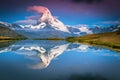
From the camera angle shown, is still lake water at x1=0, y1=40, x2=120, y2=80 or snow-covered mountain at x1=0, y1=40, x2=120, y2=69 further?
snow-covered mountain at x1=0, y1=40, x2=120, y2=69

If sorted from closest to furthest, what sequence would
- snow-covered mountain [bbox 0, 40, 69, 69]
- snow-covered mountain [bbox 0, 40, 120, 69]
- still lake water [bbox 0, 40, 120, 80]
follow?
1. still lake water [bbox 0, 40, 120, 80]
2. snow-covered mountain [bbox 0, 40, 69, 69]
3. snow-covered mountain [bbox 0, 40, 120, 69]

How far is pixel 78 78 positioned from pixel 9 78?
16.4ft

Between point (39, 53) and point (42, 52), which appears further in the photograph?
point (42, 52)

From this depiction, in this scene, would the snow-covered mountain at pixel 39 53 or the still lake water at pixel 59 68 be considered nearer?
the still lake water at pixel 59 68

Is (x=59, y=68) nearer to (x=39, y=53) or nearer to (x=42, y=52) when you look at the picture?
(x=39, y=53)

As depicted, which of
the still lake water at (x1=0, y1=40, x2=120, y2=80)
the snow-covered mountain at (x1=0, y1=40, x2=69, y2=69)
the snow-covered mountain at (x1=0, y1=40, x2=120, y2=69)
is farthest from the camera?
the snow-covered mountain at (x1=0, y1=40, x2=120, y2=69)

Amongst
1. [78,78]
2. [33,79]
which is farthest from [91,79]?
[33,79]

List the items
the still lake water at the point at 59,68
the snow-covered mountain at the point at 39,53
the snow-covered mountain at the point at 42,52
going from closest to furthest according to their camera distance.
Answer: the still lake water at the point at 59,68 < the snow-covered mountain at the point at 39,53 < the snow-covered mountain at the point at 42,52

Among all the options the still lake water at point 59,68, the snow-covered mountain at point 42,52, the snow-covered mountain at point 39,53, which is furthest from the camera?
the snow-covered mountain at point 42,52

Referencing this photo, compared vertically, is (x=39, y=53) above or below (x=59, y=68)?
Result: below

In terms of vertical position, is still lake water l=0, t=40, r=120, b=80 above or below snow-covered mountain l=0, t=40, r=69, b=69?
above

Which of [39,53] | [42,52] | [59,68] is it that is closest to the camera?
[59,68]

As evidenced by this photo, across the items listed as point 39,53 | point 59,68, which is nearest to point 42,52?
point 39,53

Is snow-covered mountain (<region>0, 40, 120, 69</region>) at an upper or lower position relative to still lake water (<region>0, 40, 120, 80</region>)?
lower
